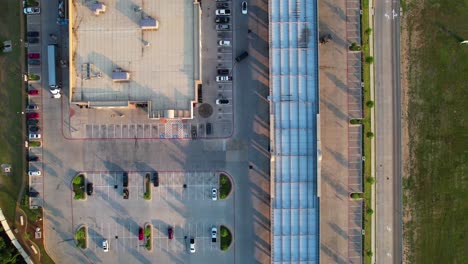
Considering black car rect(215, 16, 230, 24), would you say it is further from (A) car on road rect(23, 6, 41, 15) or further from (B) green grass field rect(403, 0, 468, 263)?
(B) green grass field rect(403, 0, 468, 263)

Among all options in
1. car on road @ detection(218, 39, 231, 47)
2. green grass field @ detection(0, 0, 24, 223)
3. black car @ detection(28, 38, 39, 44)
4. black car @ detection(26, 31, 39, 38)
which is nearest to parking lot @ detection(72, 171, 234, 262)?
green grass field @ detection(0, 0, 24, 223)

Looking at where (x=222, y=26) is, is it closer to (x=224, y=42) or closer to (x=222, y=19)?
(x=222, y=19)

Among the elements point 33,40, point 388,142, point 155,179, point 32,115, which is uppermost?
point 33,40

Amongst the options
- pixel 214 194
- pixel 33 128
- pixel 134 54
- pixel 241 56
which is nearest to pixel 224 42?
pixel 241 56

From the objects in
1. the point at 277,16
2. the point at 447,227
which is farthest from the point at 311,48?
the point at 447,227

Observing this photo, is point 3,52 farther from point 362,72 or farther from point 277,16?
point 362,72

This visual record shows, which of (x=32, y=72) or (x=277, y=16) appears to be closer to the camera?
(x=277, y=16)
